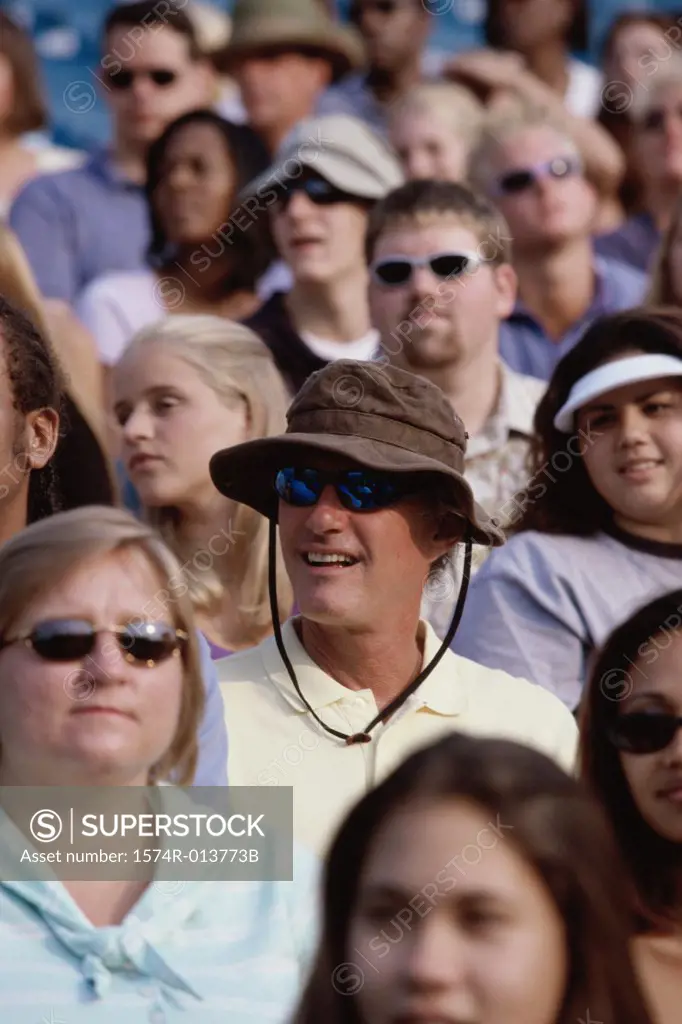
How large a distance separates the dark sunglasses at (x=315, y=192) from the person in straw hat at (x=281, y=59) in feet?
5.14

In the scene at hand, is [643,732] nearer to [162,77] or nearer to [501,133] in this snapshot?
[501,133]

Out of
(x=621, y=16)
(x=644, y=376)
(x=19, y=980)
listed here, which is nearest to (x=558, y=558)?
(x=644, y=376)

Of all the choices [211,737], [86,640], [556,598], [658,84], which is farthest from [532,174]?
[86,640]

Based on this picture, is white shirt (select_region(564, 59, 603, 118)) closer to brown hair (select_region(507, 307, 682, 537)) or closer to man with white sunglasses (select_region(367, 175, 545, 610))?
A: man with white sunglasses (select_region(367, 175, 545, 610))

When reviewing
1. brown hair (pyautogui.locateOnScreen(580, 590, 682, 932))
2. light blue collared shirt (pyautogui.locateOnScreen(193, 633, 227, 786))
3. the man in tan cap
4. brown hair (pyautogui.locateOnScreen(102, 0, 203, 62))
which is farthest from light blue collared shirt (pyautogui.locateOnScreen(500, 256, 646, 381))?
light blue collared shirt (pyautogui.locateOnScreen(193, 633, 227, 786))

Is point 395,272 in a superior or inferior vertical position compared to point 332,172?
inferior

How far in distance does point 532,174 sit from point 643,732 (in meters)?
3.40

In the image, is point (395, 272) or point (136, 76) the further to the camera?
point (136, 76)

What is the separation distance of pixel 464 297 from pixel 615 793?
2.23 m

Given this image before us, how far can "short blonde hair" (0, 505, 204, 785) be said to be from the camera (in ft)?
10.1

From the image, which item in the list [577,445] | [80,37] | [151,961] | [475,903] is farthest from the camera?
[80,37]

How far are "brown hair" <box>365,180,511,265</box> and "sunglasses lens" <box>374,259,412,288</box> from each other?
0.10m

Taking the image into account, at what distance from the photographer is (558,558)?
4555 mm

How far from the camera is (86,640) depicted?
3.06 metres
